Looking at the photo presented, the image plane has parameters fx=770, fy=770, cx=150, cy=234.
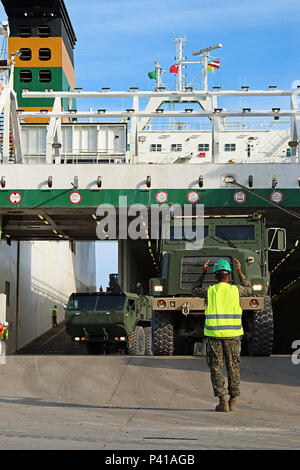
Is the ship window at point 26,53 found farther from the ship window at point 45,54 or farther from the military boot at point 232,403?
the military boot at point 232,403

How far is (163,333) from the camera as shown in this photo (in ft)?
53.4

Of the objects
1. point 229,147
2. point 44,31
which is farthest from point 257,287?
point 44,31

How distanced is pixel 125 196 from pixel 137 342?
18.7 ft

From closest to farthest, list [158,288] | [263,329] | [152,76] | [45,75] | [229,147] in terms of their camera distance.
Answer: [263,329] → [158,288] → [229,147] → [152,76] → [45,75]

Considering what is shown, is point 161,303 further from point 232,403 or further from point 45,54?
point 45,54

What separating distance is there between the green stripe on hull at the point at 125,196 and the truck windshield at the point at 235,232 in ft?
36.1

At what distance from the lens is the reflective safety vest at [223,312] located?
9102 millimetres

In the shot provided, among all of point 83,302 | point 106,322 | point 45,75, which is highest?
point 45,75

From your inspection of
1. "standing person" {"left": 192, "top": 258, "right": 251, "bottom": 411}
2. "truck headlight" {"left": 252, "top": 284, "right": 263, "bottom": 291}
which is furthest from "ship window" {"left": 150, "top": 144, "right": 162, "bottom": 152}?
"standing person" {"left": 192, "top": 258, "right": 251, "bottom": 411}

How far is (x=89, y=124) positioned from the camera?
39250 millimetres

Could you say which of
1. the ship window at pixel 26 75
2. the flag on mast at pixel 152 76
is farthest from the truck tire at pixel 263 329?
the ship window at pixel 26 75

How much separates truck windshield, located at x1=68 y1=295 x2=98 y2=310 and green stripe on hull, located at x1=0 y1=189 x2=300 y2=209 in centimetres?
361

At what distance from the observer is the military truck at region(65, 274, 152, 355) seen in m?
25.4

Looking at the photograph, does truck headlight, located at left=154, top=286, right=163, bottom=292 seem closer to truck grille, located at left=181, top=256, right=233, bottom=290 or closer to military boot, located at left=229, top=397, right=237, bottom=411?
truck grille, located at left=181, top=256, right=233, bottom=290
